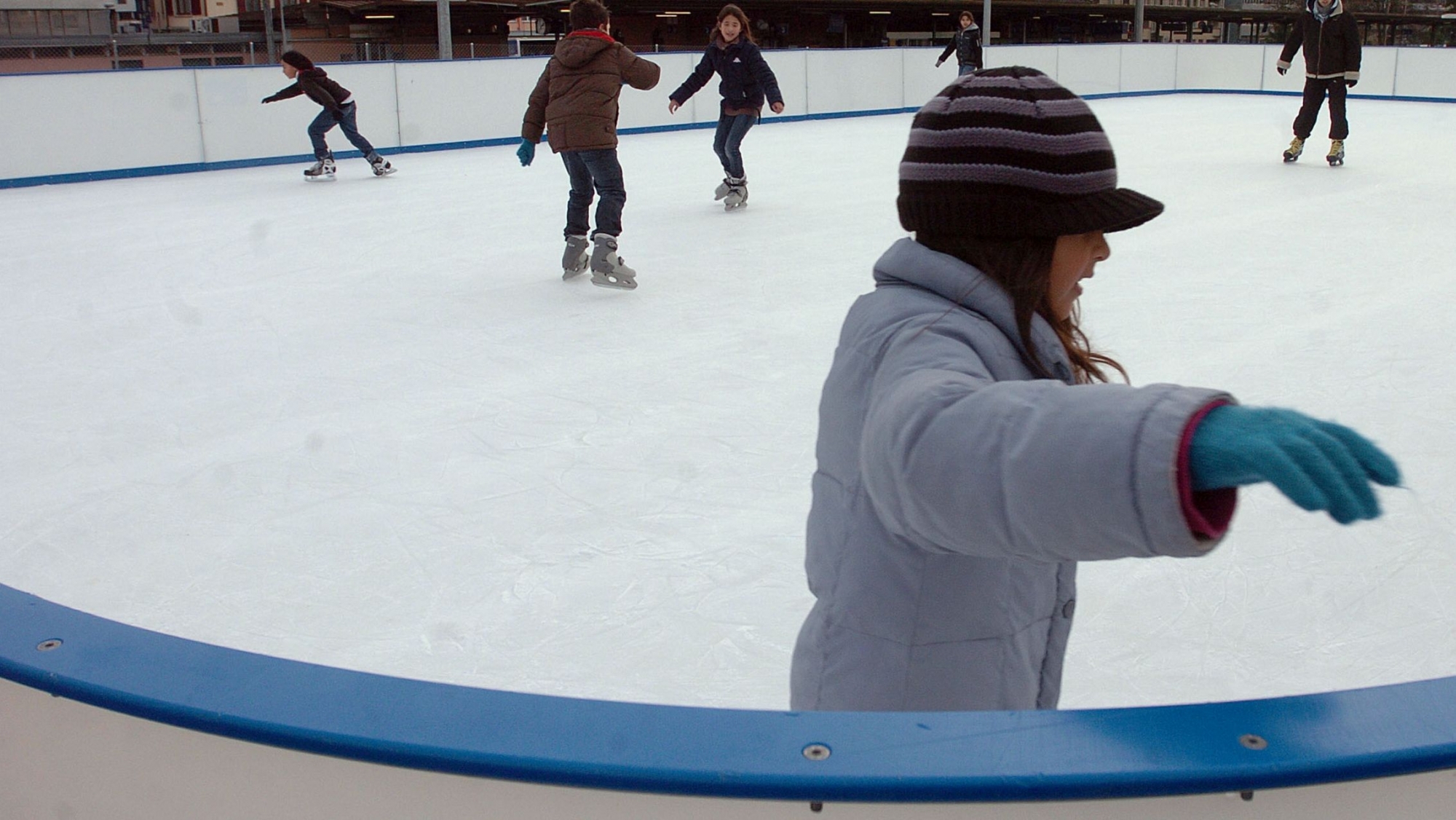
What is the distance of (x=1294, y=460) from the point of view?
56cm

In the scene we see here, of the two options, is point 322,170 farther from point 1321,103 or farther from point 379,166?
point 1321,103

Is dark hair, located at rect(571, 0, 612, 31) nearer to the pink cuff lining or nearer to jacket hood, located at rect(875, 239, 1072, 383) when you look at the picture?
jacket hood, located at rect(875, 239, 1072, 383)

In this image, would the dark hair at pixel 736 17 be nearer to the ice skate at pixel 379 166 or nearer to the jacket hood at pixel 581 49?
the jacket hood at pixel 581 49

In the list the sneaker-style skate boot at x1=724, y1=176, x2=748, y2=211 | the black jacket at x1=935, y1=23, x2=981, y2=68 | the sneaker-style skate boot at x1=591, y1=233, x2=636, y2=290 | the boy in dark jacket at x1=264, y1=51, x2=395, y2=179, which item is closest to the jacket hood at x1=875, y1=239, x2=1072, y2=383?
the sneaker-style skate boot at x1=591, y1=233, x2=636, y2=290

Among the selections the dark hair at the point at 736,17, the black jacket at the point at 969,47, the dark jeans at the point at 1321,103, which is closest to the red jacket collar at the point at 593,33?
the dark hair at the point at 736,17

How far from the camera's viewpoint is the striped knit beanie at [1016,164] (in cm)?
80

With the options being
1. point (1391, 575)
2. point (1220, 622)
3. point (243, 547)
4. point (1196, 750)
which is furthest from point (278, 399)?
point (1196, 750)

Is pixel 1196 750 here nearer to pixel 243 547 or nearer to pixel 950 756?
pixel 950 756

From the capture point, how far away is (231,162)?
9.18 m

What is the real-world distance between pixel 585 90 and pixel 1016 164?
4.18 meters

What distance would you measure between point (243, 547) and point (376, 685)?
185 centimetres

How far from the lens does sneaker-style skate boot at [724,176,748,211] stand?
6.70m

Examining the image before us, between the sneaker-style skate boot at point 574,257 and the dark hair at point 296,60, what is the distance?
4.23m

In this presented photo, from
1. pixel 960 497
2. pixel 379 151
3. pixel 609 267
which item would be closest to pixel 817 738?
pixel 960 497
